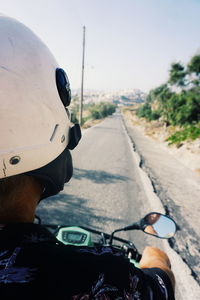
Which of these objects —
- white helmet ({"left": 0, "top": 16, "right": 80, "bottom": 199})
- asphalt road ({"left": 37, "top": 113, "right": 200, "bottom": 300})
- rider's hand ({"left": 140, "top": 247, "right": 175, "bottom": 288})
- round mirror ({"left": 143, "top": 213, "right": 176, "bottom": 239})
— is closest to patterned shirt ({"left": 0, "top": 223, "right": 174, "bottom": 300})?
white helmet ({"left": 0, "top": 16, "right": 80, "bottom": 199})

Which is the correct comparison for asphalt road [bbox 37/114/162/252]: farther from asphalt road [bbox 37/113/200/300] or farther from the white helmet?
the white helmet

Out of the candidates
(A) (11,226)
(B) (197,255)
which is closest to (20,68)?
(A) (11,226)

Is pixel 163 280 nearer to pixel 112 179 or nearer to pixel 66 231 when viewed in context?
pixel 66 231

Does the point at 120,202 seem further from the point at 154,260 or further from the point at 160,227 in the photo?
the point at 154,260

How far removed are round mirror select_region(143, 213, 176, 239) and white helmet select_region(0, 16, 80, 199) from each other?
2.79ft

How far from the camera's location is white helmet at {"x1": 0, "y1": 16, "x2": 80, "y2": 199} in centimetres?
78

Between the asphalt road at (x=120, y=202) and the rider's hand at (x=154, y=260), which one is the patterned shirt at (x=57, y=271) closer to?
the rider's hand at (x=154, y=260)

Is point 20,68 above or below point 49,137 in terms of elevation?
above

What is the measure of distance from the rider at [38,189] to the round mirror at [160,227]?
222 millimetres

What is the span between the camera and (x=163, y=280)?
0.85 meters

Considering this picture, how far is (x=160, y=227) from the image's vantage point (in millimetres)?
1447

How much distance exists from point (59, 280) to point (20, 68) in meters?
0.78

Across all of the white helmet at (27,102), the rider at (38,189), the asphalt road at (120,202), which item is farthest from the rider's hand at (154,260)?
the asphalt road at (120,202)

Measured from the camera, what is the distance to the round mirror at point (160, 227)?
1.44 m
